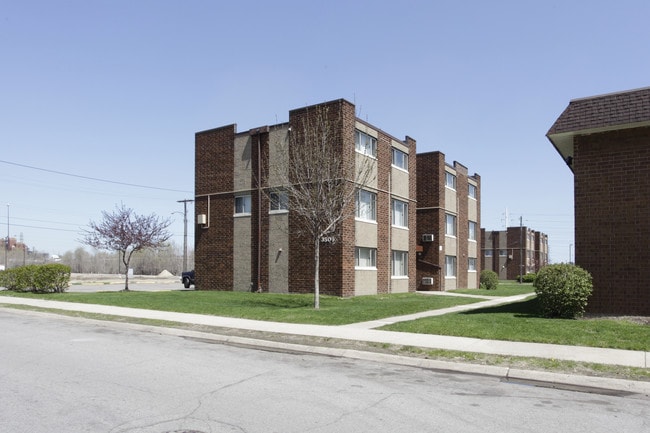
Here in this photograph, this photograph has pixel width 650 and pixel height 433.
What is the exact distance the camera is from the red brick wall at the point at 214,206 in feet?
90.8

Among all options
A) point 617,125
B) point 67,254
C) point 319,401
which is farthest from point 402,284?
point 67,254

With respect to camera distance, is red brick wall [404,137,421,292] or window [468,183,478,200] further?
window [468,183,478,200]

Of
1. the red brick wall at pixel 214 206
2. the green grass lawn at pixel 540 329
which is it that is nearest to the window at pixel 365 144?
the red brick wall at pixel 214 206

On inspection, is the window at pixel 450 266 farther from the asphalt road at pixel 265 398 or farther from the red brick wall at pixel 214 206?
the asphalt road at pixel 265 398

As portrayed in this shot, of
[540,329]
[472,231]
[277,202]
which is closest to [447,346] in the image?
[540,329]

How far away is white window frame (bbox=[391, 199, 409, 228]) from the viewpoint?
28.7 meters

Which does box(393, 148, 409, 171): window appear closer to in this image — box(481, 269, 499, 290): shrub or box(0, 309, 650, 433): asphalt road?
box(481, 269, 499, 290): shrub

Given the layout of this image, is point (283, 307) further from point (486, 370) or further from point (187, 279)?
point (187, 279)

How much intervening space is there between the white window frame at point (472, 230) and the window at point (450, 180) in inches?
178

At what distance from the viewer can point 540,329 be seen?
1198 centimetres

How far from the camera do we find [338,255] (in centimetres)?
2344

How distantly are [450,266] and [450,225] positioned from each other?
273 centimetres

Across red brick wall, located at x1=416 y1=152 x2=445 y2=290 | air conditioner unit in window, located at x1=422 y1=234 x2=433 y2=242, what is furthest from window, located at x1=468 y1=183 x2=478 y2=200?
air conditioner unit in window, located at x1=422 y1=234 x2=433 y2=242

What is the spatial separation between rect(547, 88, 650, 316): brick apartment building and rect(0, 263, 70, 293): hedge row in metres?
22.8
